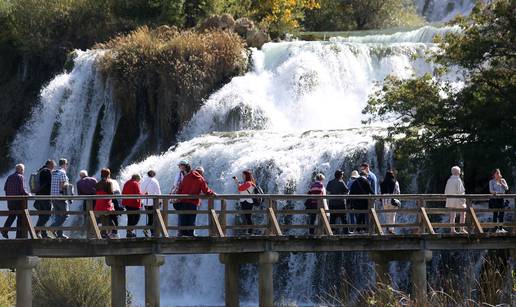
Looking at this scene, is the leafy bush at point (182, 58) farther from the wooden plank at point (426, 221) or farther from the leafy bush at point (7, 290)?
the wooden plank at point (426, 221)

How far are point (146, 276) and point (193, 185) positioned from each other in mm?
2196

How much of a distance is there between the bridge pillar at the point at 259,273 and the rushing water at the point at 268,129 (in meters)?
5.62

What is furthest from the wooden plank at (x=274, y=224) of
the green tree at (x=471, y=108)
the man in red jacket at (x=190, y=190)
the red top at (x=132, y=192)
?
the green tree at (x=471, y=108)

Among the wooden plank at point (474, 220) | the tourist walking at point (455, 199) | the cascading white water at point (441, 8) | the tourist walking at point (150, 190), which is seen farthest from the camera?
the cascading white water at point (441, 8)

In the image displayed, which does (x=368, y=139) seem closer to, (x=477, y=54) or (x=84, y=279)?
(x=477, y=54)

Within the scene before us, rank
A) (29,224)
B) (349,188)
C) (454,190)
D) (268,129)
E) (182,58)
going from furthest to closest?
(182,58)
(268,129)
(349,188)
(454,190)
(29,224)

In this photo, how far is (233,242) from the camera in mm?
36094

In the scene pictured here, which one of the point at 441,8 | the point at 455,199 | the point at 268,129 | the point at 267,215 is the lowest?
the point at 267,215

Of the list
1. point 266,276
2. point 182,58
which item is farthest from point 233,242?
point 182,58

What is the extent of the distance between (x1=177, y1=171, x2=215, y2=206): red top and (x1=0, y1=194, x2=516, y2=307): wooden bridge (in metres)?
0.37

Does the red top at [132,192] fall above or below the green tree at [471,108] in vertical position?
below

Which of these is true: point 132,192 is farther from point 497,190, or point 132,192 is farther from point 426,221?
point 497,190

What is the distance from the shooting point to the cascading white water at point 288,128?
4572 cm

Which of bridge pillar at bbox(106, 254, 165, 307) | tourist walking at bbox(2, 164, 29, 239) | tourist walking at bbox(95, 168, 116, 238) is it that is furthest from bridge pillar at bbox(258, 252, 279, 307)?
tourist walking at bbox(2, 164, 29, 239)
